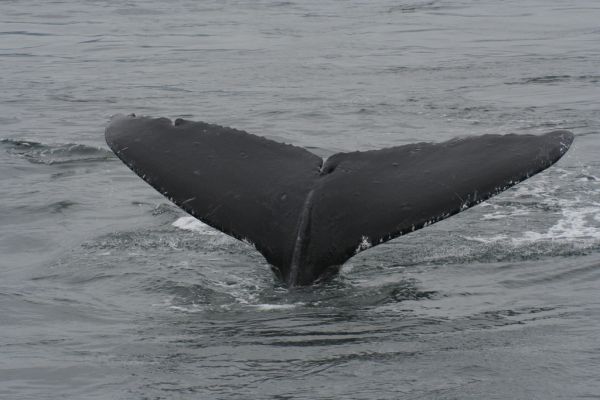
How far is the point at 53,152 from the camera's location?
1039cm

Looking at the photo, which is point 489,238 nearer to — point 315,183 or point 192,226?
point 315,183

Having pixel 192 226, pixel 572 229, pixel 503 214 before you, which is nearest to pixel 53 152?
pixel 192 226

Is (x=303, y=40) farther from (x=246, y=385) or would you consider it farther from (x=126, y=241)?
(x=246, y=385)

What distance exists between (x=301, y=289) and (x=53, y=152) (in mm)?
5411

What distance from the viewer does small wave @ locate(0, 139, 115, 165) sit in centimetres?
1012

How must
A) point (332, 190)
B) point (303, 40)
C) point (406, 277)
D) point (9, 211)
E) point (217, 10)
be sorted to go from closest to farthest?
point (332, 190) < point (406, 277) < point (9, 211) < point (303, 40) < point (217, 10)

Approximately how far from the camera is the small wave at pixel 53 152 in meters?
10.1

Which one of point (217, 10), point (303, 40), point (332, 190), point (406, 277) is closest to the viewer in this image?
point (332, 190)

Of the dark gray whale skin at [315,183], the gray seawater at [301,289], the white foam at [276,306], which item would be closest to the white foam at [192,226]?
the gray seawater at [301,289]

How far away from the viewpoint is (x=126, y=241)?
7.07 metres

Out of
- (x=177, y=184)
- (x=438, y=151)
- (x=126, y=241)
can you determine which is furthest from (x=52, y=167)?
(x=438, y=151)

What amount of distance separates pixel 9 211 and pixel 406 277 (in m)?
3.31

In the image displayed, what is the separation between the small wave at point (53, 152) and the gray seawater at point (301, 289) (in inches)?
1.4

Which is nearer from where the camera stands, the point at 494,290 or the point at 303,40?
the point at 494,290
